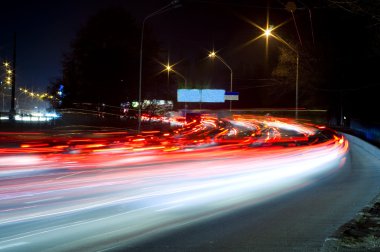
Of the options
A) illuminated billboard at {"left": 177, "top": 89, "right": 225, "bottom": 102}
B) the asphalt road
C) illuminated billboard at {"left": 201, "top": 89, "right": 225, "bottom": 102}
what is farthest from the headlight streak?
illuminated billboard at {"left": 201, "top": 89, "right": 225, "bottom": 102}

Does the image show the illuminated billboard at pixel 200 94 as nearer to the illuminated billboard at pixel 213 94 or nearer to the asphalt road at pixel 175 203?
the illuminated billboard at pixel 213 94

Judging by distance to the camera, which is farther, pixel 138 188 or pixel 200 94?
pixel 200 94

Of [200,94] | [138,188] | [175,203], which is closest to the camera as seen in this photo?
[175,203]

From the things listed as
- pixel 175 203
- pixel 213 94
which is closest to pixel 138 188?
pixel 175 203

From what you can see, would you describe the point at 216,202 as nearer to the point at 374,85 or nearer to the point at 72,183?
the point at 72,183

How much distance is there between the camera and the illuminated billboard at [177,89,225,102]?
6600cm

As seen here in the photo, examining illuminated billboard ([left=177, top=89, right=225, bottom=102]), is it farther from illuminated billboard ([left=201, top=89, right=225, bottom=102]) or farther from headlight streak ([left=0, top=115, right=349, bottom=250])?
headlight streak ([left=0, top=115, right=349, bottom=250])

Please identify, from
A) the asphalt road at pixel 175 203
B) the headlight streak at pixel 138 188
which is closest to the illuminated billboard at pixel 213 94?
the headlight streak at pixel 138 188

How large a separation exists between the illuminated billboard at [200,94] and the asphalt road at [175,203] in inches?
1827

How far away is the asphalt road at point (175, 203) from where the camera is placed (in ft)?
26.5

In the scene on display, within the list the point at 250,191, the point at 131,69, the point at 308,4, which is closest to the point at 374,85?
the point at 131,69

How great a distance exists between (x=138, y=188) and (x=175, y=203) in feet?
6.09

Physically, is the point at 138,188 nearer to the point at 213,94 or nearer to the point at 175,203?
the point at 175,203

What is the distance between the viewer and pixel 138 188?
12844 mm
